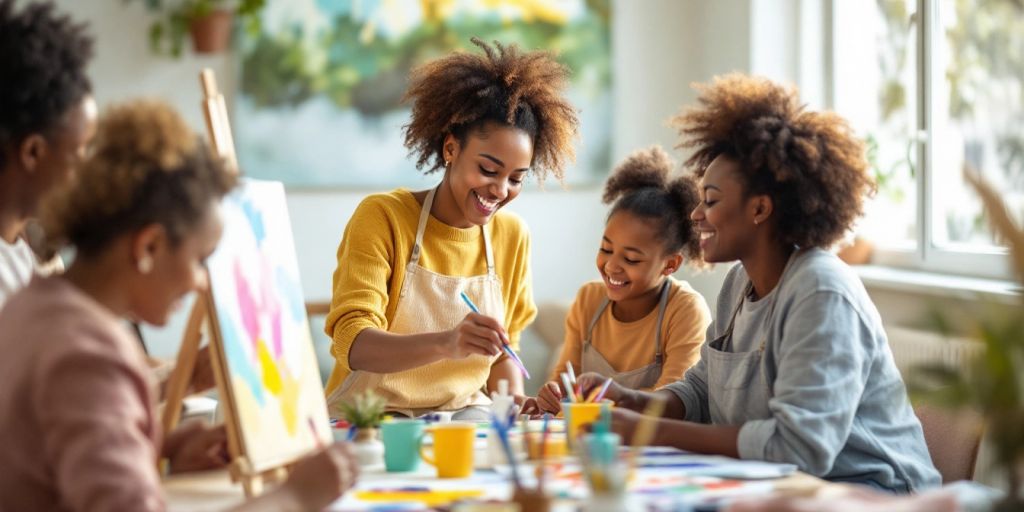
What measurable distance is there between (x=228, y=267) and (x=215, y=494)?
0.34 metres

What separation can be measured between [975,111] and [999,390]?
259cm

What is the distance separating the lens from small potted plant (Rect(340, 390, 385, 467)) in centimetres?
185

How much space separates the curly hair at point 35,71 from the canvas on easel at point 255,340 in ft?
0.79

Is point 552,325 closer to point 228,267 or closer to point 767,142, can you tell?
point 767,142

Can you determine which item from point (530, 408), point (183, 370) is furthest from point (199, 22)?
point (183, 370)

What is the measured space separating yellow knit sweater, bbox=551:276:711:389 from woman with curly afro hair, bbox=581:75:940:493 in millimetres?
340

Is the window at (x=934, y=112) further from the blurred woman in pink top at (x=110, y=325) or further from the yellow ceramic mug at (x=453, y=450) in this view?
the blurred woman in pink top at (x=110, y=325)

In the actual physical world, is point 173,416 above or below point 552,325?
above

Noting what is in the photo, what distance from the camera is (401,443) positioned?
181 cm

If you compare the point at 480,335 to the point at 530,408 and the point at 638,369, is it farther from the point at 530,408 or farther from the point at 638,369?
the point at 638,369

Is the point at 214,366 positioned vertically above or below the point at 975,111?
below

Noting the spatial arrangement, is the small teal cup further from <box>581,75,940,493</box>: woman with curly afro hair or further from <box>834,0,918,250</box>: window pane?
<box>834,0,918,250</box>: window pane

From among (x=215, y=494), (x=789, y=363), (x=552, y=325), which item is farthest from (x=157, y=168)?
(x=552, y=325)

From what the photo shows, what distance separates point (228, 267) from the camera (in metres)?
1.79
